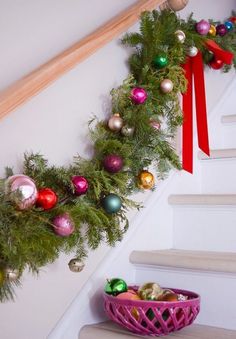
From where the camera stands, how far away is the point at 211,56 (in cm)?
188

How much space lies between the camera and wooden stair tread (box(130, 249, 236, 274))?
49.8 inches

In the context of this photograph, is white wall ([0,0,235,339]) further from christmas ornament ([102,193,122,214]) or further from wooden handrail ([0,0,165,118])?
christmas ornament ([102,193,122,214])

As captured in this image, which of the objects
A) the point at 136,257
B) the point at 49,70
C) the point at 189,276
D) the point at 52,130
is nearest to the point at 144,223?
the point at 136,257

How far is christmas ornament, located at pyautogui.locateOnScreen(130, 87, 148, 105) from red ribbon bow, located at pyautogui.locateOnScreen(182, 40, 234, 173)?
329mm

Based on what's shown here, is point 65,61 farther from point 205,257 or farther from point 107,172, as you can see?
point 205,257

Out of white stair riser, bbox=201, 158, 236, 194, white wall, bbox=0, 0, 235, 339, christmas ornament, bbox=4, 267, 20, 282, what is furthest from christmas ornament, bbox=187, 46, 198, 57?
christmas ornament, bbox=4, 267, 20, 282

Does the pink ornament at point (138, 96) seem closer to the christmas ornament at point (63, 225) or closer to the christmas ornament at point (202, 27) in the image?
the christmas ornament at point (63, 225)

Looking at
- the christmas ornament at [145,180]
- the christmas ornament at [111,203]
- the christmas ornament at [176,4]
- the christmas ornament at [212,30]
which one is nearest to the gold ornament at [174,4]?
the christmas ornament at [176,4]

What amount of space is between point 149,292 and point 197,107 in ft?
2.46

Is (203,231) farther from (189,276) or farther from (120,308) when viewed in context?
(120,308)

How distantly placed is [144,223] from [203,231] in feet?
0.72

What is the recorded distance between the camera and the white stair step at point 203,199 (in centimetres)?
152

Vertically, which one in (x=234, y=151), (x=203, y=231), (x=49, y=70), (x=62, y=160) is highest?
(x=49, y=70)

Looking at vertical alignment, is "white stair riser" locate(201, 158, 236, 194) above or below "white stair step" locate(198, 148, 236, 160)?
below
